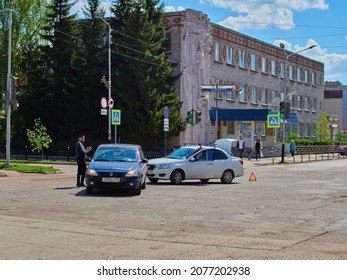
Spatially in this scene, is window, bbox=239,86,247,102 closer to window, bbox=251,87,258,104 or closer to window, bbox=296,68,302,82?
window, bbox=251,87,258,104

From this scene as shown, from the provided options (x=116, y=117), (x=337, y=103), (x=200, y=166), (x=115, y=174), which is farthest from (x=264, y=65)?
(x=337, y=103)

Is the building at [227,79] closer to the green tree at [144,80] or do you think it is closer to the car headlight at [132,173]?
the green tree at [144,80]

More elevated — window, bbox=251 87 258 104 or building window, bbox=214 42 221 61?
building window, bbox=214 42 221 61

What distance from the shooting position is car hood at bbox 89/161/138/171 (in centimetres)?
1734

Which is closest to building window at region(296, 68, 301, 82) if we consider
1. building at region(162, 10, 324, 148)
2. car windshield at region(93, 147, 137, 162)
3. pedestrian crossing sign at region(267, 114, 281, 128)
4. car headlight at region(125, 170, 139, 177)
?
building at region(162, 10, 324, 148)

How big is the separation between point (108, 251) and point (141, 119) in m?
35.6

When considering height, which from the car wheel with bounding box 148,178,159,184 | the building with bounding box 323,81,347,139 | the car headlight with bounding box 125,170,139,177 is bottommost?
the car wheel with bounding box 148,178,159,184

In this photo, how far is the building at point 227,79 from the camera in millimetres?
48656

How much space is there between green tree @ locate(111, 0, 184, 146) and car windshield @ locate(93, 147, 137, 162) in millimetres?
24704

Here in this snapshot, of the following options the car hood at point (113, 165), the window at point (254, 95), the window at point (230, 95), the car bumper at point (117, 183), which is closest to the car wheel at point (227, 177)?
the car hood at point (113, 165)

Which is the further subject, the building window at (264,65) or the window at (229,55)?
the building window at (264,65)

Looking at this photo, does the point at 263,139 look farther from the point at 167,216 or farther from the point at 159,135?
the point at 167,216

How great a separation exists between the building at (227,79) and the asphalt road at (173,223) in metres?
27.7

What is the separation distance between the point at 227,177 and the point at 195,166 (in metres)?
1.69
